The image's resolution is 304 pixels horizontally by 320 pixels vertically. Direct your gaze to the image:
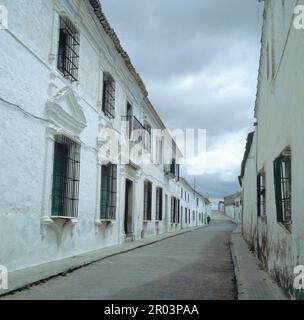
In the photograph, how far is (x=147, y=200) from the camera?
17547 millimetres

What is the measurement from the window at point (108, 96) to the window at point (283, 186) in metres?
6.71

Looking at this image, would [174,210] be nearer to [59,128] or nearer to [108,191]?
[108,191]

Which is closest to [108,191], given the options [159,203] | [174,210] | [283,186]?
[283,186]

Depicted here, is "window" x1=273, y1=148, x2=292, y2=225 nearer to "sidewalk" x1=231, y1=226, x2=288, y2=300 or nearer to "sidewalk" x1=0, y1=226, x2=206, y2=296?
"sidewalk" x1=231, y1=226, x2=288, y2=300

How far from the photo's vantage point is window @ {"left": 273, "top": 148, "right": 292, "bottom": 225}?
18.1 feet

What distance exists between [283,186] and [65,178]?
4708 mm

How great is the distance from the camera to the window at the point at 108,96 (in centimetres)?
1169

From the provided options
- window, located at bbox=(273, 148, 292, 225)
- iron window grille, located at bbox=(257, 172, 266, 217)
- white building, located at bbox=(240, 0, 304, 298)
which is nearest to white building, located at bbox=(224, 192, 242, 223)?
iron window grille, located at bbox=(257, 172, 266, 217)

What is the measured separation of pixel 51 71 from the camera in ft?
26.1

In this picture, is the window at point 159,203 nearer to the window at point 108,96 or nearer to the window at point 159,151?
the window at point 159,151

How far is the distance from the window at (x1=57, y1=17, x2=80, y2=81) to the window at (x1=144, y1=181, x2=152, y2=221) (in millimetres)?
8694

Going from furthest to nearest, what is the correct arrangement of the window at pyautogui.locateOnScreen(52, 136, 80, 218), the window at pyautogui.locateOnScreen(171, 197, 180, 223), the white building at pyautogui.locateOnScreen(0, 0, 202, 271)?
the window at pyautogui.locateOnScreen(171, 197, 180, 223), the window at pyautogui.locateOnScreen(52, 136, 80, 218), the white building at pyautogui.locateOnScreen(0, 0, 202, 271)
